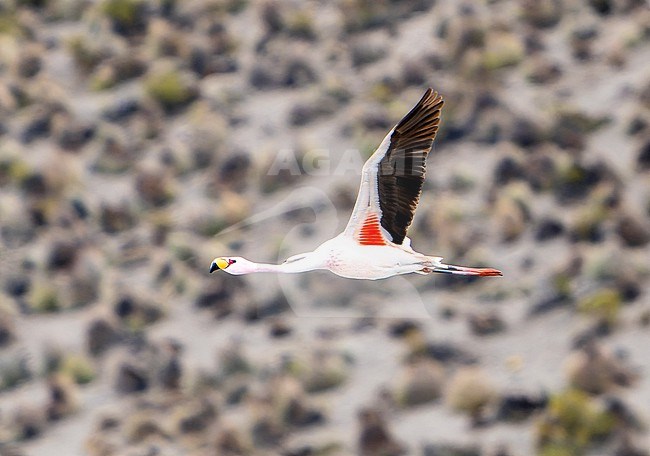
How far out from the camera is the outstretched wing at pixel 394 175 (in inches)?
489

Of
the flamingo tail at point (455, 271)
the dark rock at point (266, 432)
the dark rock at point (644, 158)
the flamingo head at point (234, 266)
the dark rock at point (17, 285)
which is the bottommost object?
the dark rock at point (266, 432)

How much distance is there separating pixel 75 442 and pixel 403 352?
689cm

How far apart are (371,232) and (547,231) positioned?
24.8 meters

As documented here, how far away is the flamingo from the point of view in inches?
487

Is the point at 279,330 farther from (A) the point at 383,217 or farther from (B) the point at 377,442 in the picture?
(A) the point at 383,217

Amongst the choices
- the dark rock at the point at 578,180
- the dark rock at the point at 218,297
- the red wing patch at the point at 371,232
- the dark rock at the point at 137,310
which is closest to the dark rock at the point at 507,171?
the dark rock at the point at 578,180

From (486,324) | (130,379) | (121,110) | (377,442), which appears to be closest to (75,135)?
(121,110)

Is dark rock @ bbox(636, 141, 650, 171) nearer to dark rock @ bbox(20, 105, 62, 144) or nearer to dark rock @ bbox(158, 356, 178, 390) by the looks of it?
dark rock @ bbox(158, 356, 178, 390)

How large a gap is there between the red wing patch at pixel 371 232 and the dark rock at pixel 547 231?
24699 millimetres

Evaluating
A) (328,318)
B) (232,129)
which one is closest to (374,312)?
(328,318)

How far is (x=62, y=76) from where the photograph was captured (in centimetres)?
5097

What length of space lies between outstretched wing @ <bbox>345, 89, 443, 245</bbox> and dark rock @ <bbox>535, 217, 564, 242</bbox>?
24553 millimetres

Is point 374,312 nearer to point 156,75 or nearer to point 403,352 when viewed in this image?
point 403,352

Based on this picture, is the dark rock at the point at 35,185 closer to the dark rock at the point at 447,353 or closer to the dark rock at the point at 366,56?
the dark rock at the point at 366,56
